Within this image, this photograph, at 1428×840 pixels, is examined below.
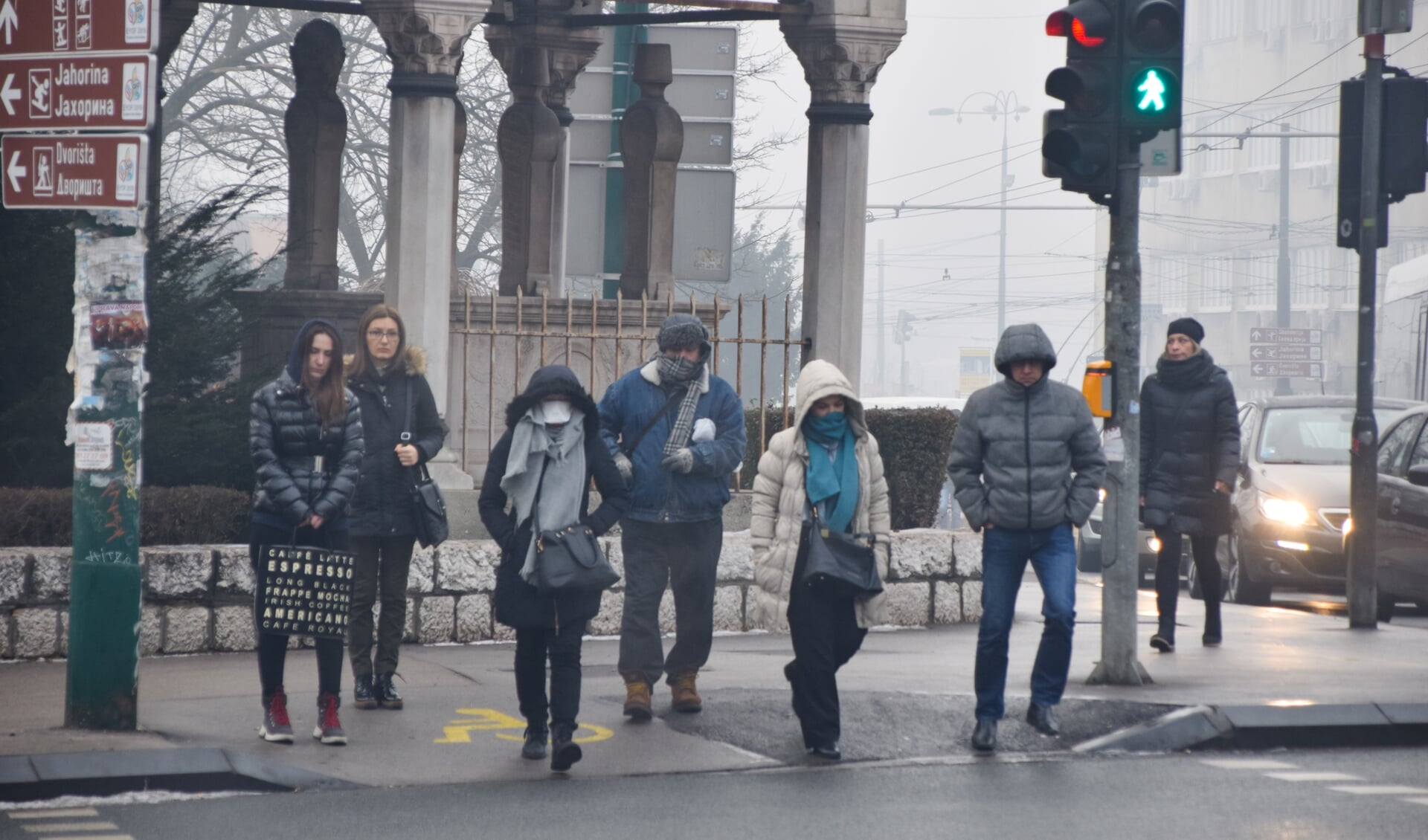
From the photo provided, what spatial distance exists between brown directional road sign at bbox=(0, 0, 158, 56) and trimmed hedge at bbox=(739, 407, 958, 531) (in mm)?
6152

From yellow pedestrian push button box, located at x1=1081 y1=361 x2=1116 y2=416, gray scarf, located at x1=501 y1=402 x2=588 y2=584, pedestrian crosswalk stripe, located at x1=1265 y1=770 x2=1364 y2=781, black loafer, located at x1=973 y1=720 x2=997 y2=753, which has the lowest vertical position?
pedestrian crosswalk stripe, located at x1=1265 y1=770 x2=1364 y2=781

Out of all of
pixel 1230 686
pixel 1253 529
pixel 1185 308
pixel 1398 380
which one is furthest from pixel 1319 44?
pixel 1230 686

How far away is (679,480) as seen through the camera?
8891 millimetres

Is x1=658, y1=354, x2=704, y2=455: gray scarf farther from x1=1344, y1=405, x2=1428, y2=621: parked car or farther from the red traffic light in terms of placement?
x1=1344, y1=405, x2=1428, y2=621: parked car

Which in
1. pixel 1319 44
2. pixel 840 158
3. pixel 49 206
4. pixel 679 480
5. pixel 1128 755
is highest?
pixel 1319 44

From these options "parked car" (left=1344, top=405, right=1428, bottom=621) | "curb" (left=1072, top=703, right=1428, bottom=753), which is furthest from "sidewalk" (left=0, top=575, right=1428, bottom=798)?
"parked car" (left=1344, top=405, right=1428, bottom=621)

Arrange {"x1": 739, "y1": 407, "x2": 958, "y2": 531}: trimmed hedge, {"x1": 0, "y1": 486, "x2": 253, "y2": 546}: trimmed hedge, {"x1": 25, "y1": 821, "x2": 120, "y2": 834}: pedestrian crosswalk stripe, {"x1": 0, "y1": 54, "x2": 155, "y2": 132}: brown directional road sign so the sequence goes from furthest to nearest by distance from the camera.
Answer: {"x1": 739, "y1": 407, "x2": 958, "y2": 531}: trimmed hedge → {"x1": 0, "y1": 486, "x2": 253, "y2": 546}: trimmed hedge → {"x1": 0, "y1": 54, "x2": 155, "y2": 132}: brown directional road sign → {"x1": 25, "y1": 821, "x2": 120, "y2": 834}: pedestrian crosswalk stripe

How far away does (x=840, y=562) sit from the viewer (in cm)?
809

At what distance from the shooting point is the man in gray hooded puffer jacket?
846 cm

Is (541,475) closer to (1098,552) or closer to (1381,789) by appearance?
(1381,789)

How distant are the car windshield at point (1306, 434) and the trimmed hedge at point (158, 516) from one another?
8222 millimetres

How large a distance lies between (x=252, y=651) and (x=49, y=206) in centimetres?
352

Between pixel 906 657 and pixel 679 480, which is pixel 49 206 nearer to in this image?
pixel 679 480

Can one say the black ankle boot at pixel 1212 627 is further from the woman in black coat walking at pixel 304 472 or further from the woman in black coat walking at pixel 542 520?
the woman in black coat walking at pixel 304 472
